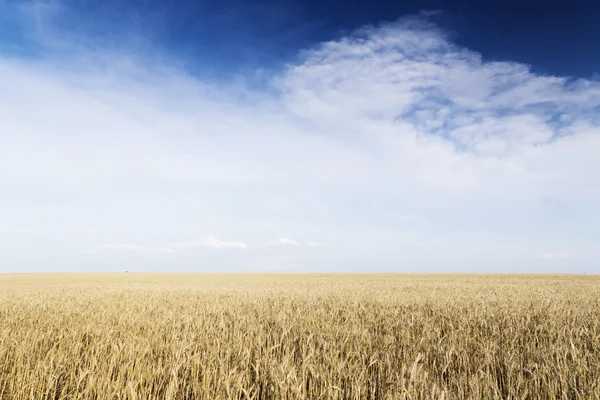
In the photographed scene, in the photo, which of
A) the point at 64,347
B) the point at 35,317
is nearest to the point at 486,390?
the point at 64,347

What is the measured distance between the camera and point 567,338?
620cm

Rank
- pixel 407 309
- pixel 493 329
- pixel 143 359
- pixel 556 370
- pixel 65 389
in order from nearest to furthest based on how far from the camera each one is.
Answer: pixel 65 389 → pixel 556 370 → pixel 143 359 → pixel 493 329 → pixel 407 309

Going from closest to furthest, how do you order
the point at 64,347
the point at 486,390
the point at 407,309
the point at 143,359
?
the point at 486,390, the point at 143,359, the point at 64,347, the point at 407,309

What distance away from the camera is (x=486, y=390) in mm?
3490

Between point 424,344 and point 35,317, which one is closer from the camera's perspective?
point 424,344

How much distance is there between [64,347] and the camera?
5320mm

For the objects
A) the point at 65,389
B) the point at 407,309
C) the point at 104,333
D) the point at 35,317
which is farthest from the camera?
the point at 407,309

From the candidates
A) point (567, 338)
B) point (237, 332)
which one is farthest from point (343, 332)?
point (567, 338)

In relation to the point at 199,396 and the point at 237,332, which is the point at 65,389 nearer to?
the point at 199,396

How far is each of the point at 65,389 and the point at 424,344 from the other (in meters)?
4.53

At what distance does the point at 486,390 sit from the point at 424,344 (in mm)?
2136

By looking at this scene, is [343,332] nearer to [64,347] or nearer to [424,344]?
[424,344]

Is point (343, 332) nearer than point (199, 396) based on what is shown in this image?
No

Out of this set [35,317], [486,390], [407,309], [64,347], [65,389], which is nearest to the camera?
[486,390]
